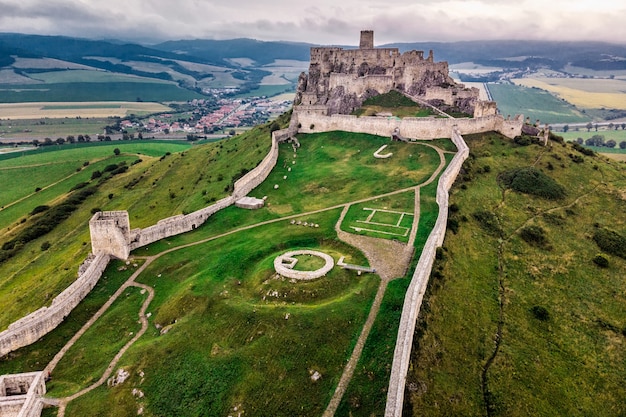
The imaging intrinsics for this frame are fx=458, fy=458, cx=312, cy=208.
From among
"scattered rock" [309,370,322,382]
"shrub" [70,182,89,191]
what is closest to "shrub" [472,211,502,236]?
"scattered rock" [309,370,322,382]

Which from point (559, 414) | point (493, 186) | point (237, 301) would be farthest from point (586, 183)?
point (237, 301)

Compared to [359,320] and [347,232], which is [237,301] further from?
[347,232]

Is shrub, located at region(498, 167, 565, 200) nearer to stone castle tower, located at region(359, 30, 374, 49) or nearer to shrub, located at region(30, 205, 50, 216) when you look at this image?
stone castle tower, located at region(359, 30, 374, 49)

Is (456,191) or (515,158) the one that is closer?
(456,191)

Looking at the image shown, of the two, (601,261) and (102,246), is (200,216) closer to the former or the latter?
(102,246)

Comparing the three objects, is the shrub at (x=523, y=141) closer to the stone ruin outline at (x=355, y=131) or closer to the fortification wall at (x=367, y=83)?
the stone ruin outline at (x=355, y=131)

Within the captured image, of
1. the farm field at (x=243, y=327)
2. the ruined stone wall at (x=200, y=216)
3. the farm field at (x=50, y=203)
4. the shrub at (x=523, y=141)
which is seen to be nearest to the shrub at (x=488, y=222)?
the farm field at (x=243, y=327)

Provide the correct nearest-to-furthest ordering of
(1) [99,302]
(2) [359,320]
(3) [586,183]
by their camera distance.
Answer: (2) [359,320] → (1) [99,302] → (3) [586,183]
